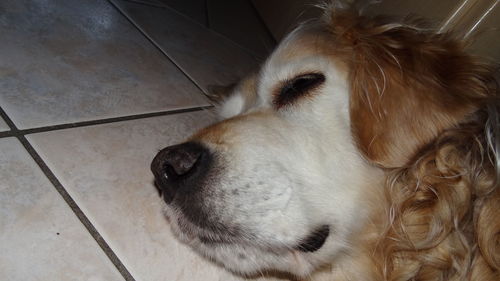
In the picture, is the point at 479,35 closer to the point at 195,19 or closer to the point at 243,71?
the point at 243,71

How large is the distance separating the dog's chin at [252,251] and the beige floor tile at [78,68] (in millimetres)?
427

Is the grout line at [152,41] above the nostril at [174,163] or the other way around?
the other way around

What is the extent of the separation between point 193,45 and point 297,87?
0.87 meters

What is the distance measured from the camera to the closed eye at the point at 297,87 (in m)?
0.94

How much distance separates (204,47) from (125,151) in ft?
2.89

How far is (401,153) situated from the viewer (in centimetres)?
85

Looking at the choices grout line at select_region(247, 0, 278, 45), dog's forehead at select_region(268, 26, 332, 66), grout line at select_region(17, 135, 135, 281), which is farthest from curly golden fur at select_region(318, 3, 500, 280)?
grout line at select_region(247, 0, 278, 45)

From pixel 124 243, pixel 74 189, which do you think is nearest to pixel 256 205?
pixel 124 243

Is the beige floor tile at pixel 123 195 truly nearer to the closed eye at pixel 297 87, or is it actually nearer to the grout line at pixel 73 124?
the grout line at pixel 73 124

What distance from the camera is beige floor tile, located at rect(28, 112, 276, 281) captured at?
827 millimetres

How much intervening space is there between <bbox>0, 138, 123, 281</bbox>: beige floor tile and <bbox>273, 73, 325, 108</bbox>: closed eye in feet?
1.68

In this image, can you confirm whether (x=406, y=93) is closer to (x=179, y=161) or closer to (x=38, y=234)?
(x=179, y=161)

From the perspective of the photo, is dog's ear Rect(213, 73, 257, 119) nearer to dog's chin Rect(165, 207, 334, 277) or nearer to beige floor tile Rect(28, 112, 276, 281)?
beige floor tile Rect(28, 112, 276, 281)

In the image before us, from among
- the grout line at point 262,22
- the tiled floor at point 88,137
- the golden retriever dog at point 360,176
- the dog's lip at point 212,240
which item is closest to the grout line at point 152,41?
the tiled floor at point 88,137
